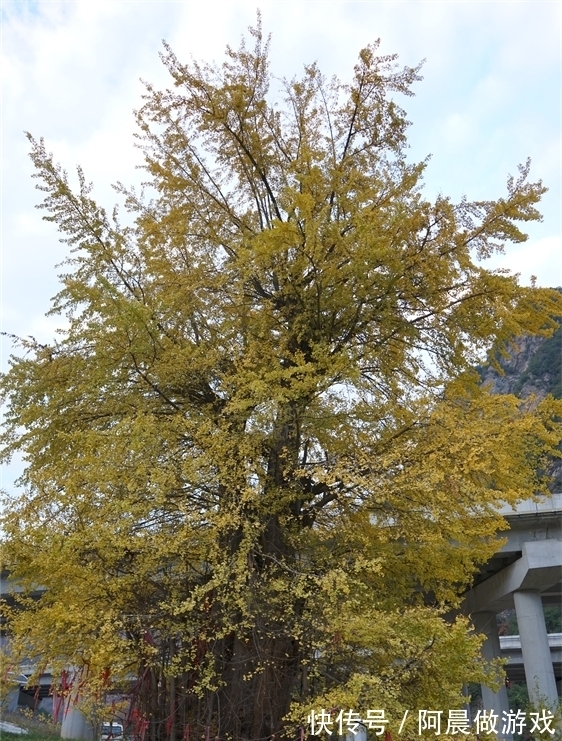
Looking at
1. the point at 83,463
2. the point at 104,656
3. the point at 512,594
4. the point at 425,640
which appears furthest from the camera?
the point at 512,594

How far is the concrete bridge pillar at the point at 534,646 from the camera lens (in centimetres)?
1407

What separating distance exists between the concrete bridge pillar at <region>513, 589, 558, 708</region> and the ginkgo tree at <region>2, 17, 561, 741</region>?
9726mm

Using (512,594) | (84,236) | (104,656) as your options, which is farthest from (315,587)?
(512,594)

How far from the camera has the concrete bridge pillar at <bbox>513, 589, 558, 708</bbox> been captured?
46.2 ft

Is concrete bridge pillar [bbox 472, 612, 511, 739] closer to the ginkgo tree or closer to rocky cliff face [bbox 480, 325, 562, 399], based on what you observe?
the ginkgo tree

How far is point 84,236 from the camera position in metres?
6.77

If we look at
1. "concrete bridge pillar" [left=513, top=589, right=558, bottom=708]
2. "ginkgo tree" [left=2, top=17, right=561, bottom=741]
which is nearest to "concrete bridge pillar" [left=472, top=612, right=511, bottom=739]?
"concrete bridge pillar" [left=513, top=589, right=558, bottom=708]

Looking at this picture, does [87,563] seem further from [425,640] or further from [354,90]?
[354,90]

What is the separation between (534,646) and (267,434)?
490 inches

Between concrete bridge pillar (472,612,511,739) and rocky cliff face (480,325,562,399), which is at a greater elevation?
rocky cliff face (480,325,562,399)

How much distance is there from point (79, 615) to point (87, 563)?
2.05ft

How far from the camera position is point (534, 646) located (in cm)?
1470

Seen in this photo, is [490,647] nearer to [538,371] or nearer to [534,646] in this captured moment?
[534,646]

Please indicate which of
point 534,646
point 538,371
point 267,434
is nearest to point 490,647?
point 534,646
